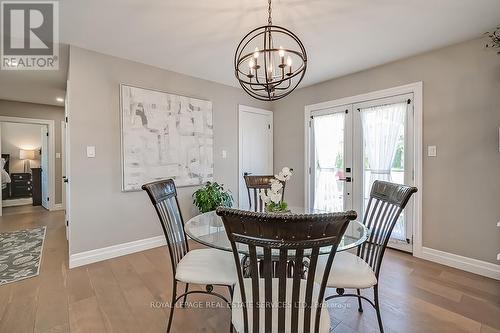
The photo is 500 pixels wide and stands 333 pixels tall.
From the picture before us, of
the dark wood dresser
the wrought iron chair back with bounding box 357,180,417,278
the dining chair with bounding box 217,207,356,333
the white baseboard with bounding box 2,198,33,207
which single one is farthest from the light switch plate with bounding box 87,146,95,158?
the dark wood dresser

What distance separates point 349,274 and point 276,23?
218 cm

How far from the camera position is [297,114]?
4.30 metres

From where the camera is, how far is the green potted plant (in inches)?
131

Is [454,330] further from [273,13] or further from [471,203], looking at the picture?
[273,13]

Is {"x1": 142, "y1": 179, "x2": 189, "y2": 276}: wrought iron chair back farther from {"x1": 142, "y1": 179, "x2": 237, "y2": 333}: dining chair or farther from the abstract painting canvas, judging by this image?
the abstract painting canvas

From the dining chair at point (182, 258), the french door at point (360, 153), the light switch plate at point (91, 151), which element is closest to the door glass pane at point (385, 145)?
the french door at point (360, 153)

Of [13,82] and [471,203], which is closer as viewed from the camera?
[471,203]

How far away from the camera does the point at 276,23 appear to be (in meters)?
2.24

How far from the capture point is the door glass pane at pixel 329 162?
12.2 ft

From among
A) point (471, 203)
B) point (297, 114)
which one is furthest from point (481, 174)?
point (297, 114)

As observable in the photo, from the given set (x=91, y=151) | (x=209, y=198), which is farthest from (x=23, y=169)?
(x=209, y=198)

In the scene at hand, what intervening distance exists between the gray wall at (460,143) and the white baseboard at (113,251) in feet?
11.4

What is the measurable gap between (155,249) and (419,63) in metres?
4.09

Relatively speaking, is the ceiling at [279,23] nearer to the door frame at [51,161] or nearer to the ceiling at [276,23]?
the ceiling at [276,23]
